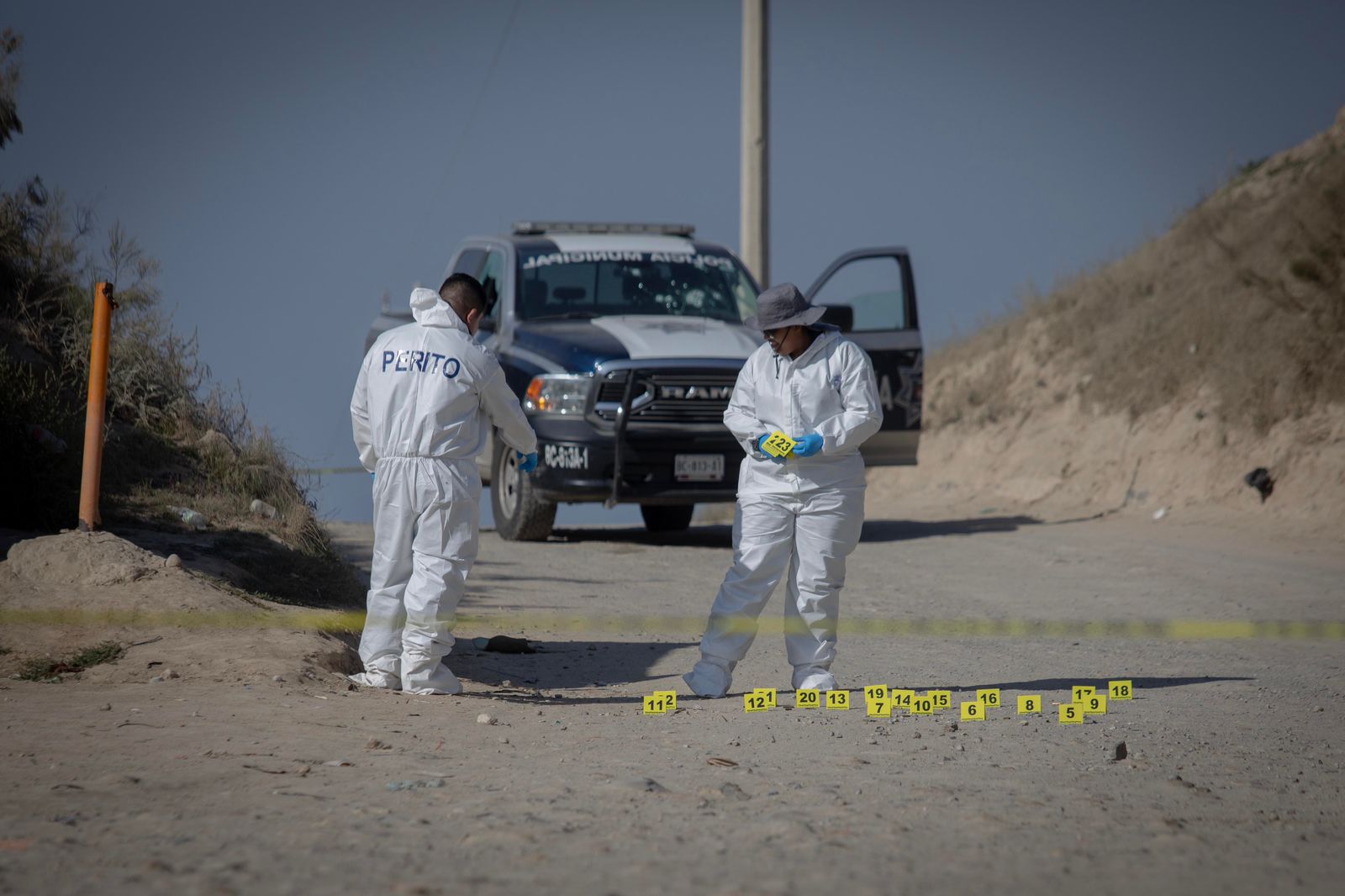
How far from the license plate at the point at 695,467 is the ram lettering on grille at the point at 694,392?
46cm

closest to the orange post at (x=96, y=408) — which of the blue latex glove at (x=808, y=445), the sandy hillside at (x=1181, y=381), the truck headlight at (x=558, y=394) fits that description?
the blue latex glove at (x=808, y=445)

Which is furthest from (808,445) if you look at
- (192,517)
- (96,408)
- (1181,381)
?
(1181,381)

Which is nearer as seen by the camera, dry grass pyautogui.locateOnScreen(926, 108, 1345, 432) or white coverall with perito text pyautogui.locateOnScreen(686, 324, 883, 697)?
white coverall with perito text pyautogui.locateOnScreen(686, 324, 883, 697)

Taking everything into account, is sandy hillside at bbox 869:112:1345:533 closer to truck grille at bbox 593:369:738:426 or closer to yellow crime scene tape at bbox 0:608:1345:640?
yellow crime scene tape at bbox 0:608:1345:640

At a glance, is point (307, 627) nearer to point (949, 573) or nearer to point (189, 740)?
point (189, 740)

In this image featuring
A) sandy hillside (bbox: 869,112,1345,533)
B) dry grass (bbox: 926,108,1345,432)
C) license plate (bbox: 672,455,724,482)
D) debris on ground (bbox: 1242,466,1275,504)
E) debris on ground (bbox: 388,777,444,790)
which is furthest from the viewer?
dry grass (bbox: 926,108,1345,432)

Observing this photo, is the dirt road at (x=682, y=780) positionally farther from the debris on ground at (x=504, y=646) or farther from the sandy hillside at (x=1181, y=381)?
the sandy hillside at (x=1181, y=381)

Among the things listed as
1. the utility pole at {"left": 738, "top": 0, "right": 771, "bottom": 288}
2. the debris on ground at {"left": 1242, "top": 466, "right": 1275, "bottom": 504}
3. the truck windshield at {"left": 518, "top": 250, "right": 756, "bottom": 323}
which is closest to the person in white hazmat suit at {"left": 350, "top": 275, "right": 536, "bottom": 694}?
the truck windshield at {"left": 518, "top": 250, "right": 756, "bottom": 323}

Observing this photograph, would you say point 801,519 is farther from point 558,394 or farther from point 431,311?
point 558,394

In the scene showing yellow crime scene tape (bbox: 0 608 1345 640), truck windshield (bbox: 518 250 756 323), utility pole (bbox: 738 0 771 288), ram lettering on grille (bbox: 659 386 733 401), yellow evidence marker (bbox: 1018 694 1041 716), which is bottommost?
yellow evidence marker (bbox: 1018 694 1041 716)

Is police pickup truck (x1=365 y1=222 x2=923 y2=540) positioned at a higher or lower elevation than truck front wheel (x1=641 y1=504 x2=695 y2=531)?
higher

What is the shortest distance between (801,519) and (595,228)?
780cm

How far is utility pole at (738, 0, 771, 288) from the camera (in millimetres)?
18297

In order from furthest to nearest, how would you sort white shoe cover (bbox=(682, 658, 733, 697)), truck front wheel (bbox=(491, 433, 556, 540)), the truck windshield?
the truck windshield, truck front wheel (bbox=(491, 433, 556, 540)), white shoe cover (bbox=(682, 658, 733, 697))
